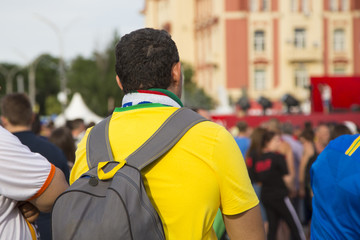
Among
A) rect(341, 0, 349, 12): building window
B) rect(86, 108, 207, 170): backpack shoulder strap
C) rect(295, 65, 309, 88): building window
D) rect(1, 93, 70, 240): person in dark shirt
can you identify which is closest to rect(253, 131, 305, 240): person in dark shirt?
rect(1, 93, 70, 240): person in dark shirt

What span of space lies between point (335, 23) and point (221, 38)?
10139 millimetres

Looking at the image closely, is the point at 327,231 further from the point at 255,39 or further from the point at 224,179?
the point at 255,39

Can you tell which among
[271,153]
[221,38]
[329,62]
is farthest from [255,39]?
[271,153]

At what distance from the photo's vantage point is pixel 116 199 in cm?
233

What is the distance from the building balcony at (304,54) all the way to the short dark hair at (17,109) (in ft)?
174

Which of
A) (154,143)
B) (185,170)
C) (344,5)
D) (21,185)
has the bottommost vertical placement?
(21,185)

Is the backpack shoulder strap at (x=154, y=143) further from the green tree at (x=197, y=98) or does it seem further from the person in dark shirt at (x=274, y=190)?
the green tree at (x=197, y=98)

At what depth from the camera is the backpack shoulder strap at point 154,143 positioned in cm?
249

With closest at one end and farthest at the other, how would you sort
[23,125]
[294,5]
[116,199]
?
1. [116,199]
2. [23,125]
3. [294,5]

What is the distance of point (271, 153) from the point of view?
9102 millimetres

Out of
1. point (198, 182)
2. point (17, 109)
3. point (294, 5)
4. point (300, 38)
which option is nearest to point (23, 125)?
point (17, 109)

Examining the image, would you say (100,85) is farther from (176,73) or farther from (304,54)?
(176,73)

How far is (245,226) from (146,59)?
78 cm

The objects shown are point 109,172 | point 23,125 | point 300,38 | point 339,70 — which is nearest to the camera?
point 109,172
